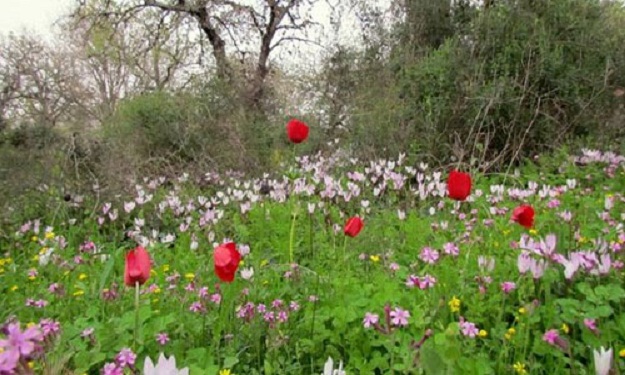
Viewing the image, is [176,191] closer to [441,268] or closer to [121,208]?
[121,208]

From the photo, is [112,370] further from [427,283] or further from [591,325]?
[591,325]

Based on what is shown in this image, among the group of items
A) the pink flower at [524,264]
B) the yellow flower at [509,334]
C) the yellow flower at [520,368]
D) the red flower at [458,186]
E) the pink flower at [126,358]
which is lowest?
the yellow flower at [520,368]

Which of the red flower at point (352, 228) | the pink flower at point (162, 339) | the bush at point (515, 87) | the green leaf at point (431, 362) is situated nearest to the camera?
the green leaf at point (431, 362)

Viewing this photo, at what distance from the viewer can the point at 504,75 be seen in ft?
21.3

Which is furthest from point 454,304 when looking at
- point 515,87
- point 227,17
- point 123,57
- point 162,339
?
point 123,57

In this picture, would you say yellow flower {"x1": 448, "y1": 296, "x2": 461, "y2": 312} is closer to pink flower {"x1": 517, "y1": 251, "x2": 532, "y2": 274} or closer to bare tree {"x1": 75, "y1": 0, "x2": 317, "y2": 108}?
pink flower {"x1": 517, "y1": 251, "x2": 532, "y2": 274}

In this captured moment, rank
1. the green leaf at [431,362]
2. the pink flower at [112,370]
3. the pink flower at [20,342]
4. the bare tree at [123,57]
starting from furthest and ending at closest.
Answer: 1. the bare tree at [123,57]
2. the pink flower at [112,370]
3. the green leaf at [431,362]
4. the pink flower at [20,342]

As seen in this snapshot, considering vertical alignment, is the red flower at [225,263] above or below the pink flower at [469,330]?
above

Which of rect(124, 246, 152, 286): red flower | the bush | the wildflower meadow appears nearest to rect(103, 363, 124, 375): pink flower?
the wildflower meadow

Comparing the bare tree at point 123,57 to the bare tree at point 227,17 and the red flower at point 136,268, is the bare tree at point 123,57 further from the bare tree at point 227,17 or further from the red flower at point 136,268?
the red flower at point 136,268

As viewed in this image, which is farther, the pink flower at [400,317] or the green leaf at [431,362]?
the pink flower at [400,317]

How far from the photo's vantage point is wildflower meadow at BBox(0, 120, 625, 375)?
1.78 metres

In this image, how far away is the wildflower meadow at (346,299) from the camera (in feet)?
5.82

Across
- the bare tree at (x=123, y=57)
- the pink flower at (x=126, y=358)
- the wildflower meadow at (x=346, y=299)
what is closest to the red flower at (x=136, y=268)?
the wildflower meadow at (x=346, y=299)
